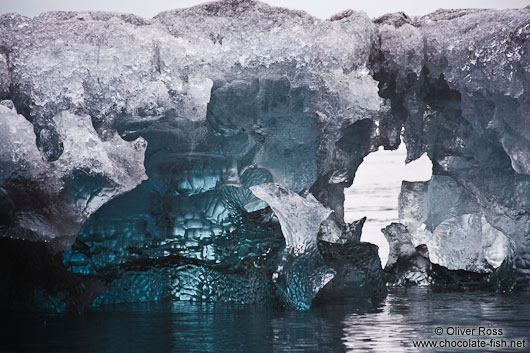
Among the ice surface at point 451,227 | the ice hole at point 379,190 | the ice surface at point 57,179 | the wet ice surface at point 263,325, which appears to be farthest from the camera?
the ice hole at point 379,190

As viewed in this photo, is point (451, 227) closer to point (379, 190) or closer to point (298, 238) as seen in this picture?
point (298, 238)

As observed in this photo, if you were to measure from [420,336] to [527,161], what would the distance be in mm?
1761

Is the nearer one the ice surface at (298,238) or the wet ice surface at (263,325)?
the wet ice surface at (263,325)

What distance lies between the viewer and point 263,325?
165 inches

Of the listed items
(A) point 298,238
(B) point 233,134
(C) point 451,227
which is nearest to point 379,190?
(C) point 451,227

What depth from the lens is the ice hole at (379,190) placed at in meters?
8.66

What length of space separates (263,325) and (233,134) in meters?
1.55

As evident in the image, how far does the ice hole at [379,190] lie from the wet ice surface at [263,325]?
7.82 feet

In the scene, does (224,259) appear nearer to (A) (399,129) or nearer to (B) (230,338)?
(A) (399,129)

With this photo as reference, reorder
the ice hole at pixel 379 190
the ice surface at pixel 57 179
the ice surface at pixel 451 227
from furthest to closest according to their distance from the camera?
the ice hole at pixel 379 190 → the ice surface at pixel 451 227 → the ice surface at pixel 57 179

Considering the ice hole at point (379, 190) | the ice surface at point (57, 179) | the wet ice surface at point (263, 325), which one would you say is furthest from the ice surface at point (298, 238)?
the ice hole at point (379, 190)

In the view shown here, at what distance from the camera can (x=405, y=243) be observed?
20.5 ft

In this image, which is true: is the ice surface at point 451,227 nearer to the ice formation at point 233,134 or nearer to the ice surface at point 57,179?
the ice formation at point 233,134

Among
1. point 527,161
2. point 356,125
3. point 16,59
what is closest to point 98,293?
point 16,59
